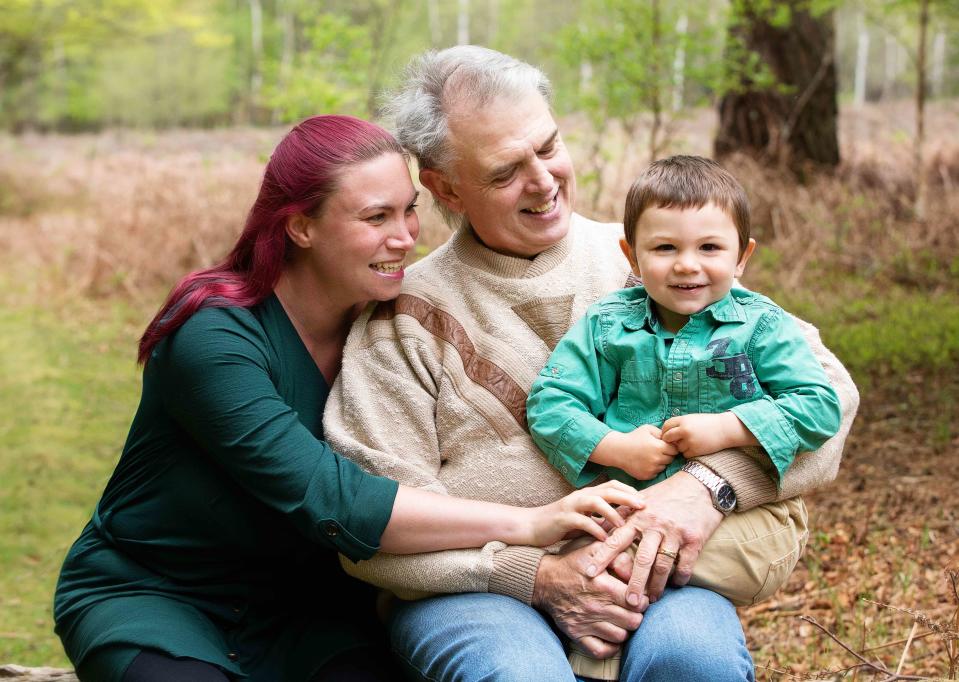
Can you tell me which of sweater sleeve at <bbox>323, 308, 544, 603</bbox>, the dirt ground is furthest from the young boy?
the dirt ground

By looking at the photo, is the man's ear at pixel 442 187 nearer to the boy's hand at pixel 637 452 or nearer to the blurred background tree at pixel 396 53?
the blurred background tree at pixel 396 53

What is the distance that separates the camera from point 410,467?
238 cm

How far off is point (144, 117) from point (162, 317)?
132 ft


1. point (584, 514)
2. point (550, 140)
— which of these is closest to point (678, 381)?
point (584, 514)

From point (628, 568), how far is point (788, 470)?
→ 1.50 ft

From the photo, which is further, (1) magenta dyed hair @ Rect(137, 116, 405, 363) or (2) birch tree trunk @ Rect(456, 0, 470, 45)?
(2) birch tree trunk @ Rect(456, 0, 470, 45)

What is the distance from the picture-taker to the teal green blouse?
2232mm

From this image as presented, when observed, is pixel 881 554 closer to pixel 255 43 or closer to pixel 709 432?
pixel 709 432

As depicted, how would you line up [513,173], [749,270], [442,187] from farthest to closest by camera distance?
[749,270]
[442,187]
[513,173]

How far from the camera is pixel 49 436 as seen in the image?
6523 millimetres

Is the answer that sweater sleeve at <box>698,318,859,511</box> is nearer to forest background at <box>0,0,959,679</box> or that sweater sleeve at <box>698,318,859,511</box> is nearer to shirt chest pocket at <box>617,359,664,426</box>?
shirt chest pocket at <box>617,359,664,426</box>

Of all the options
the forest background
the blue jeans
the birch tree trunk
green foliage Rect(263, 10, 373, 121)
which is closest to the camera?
the blue jeans

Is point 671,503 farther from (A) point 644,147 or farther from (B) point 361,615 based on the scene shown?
(A) point 644,147

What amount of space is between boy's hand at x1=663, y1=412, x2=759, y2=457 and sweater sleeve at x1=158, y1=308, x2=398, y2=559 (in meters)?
0.67
